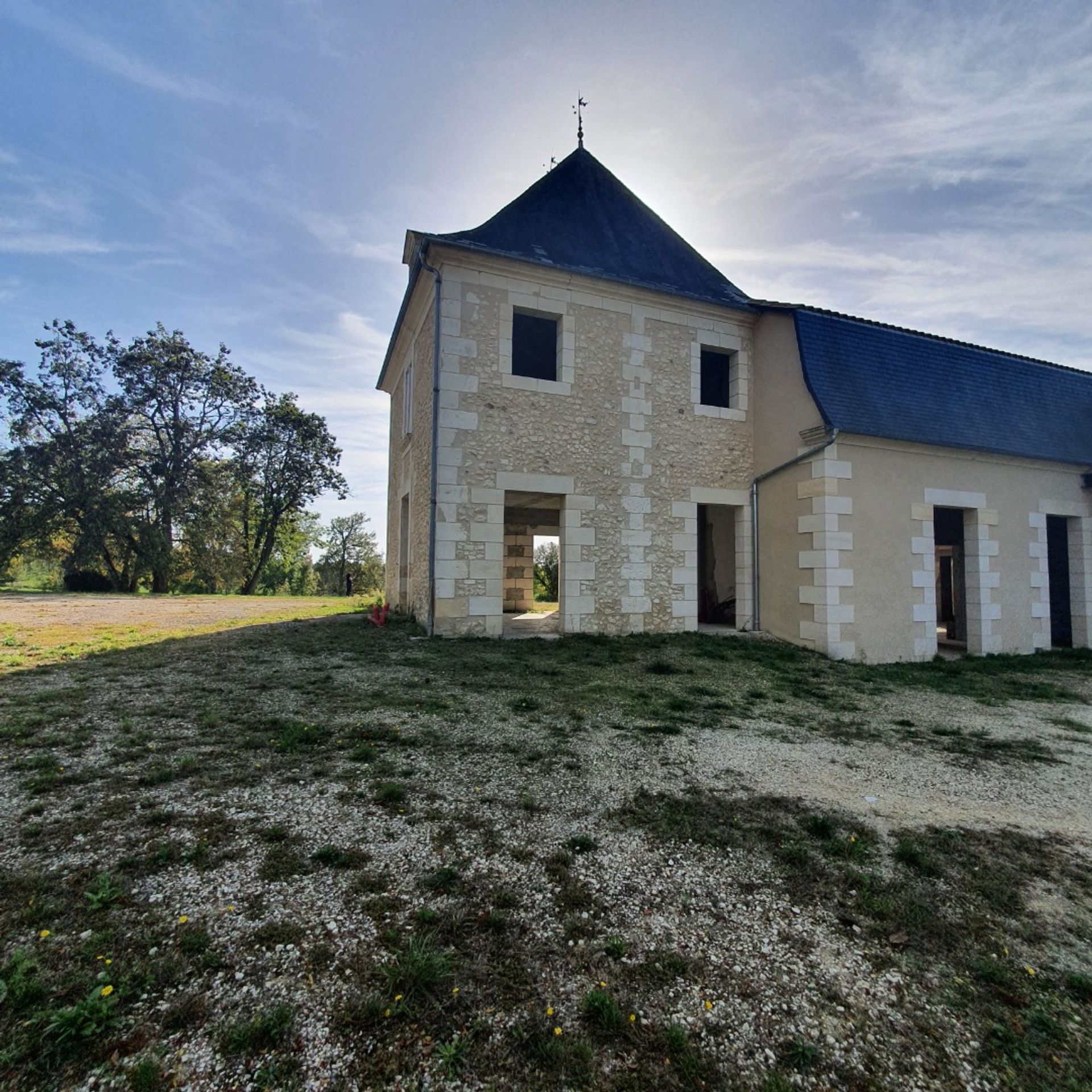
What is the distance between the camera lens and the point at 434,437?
25.7ft

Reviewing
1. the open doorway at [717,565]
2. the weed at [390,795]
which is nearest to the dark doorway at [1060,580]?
the open doorway at [717,565]

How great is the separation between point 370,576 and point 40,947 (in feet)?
146

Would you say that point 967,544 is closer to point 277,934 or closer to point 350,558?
point 277,934

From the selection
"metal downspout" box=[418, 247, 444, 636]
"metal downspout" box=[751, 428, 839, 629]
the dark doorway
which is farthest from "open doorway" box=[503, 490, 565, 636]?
the dark doorway

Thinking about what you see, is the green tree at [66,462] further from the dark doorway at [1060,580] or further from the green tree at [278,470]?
the dark doorway at [1060,580]

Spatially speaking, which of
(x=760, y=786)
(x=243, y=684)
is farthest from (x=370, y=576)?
(x=760, y=786)

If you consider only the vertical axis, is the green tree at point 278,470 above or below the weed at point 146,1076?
above

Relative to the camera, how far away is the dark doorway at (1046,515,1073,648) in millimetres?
10391

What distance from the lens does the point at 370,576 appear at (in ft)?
146

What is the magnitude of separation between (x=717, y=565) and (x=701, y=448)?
10.1 ft

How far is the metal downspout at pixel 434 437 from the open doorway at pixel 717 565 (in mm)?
5482

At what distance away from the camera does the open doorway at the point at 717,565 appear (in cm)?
1082

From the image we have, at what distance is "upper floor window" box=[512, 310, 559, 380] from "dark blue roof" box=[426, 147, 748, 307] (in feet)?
4.03

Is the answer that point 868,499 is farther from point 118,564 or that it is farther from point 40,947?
point 118,564
